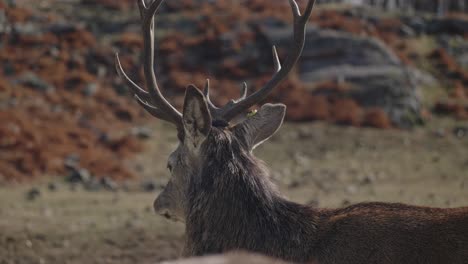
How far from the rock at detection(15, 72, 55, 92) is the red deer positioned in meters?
17.5

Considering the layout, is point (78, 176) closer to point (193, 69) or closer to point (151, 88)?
point (151, 88)

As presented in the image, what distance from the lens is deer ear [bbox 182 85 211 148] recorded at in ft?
16.7

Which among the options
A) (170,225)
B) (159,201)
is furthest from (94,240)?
(159,201)

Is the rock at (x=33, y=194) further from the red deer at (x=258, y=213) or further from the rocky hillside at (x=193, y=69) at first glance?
the red deer at (x=258, y=213)

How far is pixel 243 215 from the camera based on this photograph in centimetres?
514

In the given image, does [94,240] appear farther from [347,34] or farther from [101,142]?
[347,34]

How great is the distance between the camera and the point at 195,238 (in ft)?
17.4

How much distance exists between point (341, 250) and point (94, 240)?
6.17 m

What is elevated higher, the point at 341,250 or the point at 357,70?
the point at 341,250

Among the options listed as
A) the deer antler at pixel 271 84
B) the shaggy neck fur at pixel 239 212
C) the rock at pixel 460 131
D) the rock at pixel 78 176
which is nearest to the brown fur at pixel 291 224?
the shaggy neck fur at pixel 239 212

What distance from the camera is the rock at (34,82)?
2289cm

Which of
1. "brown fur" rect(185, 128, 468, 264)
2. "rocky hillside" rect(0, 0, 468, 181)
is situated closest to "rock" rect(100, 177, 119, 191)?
"rocky hillside" rect(0, 0, 468, 181)

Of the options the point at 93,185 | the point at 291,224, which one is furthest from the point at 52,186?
the point at 291,224

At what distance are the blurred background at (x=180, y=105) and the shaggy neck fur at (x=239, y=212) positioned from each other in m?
1.59
